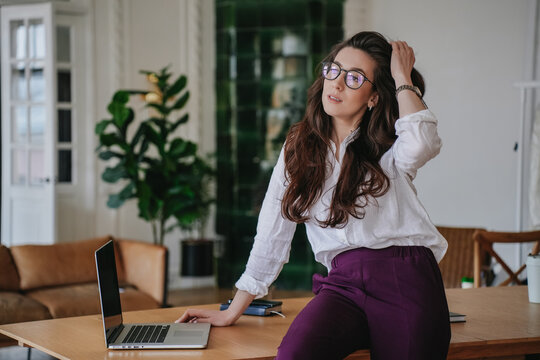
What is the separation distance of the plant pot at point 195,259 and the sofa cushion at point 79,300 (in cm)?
197

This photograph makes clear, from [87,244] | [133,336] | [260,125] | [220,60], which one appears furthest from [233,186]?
[133,336]

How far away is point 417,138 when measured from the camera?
69.1 inches

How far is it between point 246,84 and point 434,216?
236cm

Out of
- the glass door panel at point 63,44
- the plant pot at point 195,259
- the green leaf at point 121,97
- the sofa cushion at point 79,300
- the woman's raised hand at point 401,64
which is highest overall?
the glass door panel at point 63,44

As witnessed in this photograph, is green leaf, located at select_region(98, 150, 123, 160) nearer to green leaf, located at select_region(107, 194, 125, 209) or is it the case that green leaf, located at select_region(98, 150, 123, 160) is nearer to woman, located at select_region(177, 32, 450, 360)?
green leaf, located at select_region(107, 194, 125, 209)

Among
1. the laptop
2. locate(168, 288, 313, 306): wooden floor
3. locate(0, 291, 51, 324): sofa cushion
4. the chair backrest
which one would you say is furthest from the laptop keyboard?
locate(168, 288, 313, 306): wooden floor

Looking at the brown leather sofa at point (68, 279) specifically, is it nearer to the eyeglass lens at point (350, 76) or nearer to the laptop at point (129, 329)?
the laptop at point (129, 329)

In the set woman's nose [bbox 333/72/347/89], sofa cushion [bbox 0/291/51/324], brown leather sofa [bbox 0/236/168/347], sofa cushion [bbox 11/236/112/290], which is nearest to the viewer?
woman's nose [bbox 333/72/347/89]

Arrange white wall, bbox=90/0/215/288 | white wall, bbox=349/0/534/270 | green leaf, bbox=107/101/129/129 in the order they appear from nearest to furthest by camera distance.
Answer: white wall, bbox=349/0/534/270, green leaf, bbox=107/101/129/129, white wall, bbox=90/0/215/288

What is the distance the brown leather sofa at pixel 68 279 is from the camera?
434cm

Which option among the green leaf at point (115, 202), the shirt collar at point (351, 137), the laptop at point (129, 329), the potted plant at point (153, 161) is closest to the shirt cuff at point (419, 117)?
the shirt collar at point (351, 137)

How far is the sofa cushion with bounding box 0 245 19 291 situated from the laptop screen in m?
2.75

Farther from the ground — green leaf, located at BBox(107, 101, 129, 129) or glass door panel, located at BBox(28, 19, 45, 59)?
glass door panel, located at BBox(28, 19, 45, 59)

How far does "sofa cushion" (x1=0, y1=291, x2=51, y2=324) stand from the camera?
13.6 ft
